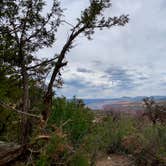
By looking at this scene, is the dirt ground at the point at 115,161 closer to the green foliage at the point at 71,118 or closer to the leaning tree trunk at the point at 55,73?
the green foliage at the point at 71,118

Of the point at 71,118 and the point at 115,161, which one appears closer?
the point at 71,118

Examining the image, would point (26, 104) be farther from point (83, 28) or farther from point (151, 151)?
point (151, 151)

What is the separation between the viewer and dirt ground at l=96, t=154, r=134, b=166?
11.2 metres

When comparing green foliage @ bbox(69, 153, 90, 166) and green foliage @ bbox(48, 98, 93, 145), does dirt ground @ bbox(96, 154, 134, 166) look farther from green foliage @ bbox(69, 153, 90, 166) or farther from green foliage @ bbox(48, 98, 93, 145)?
green foliage @ bbox(69, 153, 90, 166)

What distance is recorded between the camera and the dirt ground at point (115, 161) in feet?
36.6

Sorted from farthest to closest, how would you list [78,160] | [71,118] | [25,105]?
[71,118] → [25,105] → [78,160]

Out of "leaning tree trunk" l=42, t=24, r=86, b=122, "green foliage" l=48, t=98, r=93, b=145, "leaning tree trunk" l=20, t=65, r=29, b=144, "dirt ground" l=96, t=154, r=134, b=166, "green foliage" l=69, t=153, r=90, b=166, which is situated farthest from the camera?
"dirt ground" l=96, t=154, r=134, b=166

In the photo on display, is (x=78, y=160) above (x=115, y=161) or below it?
above

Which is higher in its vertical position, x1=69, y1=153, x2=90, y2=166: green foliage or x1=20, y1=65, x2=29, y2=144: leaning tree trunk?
x1=20, y1=65, x2=29, y2=144: leaning tree trunk

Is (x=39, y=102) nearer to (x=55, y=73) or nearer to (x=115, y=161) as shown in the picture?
(x=55, y=73)

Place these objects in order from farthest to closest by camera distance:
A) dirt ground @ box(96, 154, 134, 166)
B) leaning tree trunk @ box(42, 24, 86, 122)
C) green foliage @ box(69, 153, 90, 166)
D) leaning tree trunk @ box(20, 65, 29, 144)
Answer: dirt ground @ box(96, 154, 134, 166), leaning tree trunk @ box(42, 24, 86, 122), leaning tree trunk @ box(20, 65, 29, 144), green foliage @ box(69, 153, 90, 166)

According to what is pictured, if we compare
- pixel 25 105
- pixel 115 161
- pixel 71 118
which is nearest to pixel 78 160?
pixel 25 105

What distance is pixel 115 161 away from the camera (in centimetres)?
1166

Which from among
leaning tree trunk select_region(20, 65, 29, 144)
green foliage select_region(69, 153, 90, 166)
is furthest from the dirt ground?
green foliage select_region(69, 153, 90, 166)
